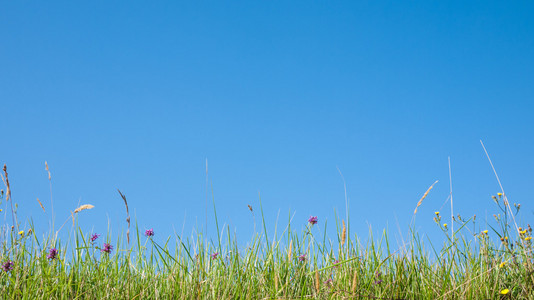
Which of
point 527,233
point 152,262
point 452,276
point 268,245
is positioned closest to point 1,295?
point 152,262

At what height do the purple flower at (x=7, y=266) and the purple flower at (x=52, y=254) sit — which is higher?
the purple flower at (x=52, y=254)

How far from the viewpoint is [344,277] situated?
3076mm

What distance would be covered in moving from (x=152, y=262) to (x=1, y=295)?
98 cm

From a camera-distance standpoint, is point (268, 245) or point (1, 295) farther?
point (268, 245)

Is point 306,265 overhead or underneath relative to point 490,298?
overhead

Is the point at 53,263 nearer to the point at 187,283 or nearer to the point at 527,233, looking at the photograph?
the point at 187,283

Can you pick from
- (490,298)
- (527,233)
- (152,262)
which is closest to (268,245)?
(152,262)

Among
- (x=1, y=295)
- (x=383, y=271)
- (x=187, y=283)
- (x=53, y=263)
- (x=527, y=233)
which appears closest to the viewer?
→ (x=1, y=295)

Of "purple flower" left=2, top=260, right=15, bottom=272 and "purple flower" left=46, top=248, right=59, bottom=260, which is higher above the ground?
"purple flower" left=46, top=248, right=59, bottom=260

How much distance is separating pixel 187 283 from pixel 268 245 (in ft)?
2.07

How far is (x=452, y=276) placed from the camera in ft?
10.6

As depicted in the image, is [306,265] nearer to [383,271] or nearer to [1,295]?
[383,271]

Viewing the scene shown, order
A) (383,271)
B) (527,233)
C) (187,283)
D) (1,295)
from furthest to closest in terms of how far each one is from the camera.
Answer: (527,233) → (383,271) → (187,283) → (1,295)

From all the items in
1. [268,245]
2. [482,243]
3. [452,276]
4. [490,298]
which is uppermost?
[268,245]
